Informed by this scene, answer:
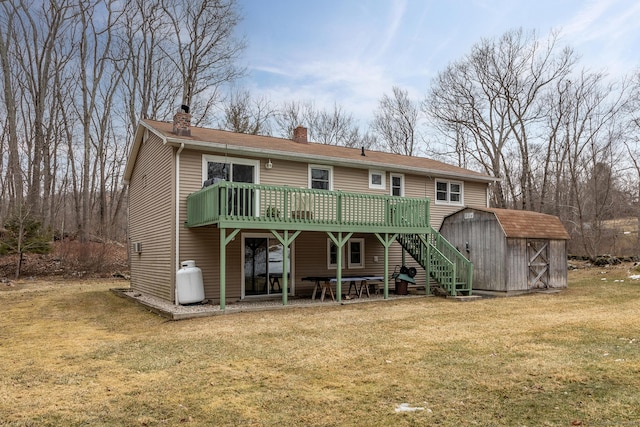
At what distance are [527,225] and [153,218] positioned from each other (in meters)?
12.1

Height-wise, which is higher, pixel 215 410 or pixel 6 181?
pixel 6 181

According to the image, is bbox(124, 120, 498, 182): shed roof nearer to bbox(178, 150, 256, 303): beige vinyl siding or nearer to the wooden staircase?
bbox(178, 150, 256, 303): beige vinyl siding

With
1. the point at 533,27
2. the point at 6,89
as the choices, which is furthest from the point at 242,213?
the point at 533,27

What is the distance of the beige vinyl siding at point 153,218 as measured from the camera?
12.4m

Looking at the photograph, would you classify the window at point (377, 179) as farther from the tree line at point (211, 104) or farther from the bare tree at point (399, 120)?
the bare tree at point (399, 120)

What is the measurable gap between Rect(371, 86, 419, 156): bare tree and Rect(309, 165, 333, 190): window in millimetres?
20193

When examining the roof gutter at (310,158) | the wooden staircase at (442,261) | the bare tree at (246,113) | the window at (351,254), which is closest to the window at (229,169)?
the roof gutter at (310,158)

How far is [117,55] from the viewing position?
2923 centimetres

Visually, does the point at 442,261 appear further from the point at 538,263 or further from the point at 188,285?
the point at 188,285

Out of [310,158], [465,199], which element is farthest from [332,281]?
[465,199]

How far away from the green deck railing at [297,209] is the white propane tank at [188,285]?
123 cm

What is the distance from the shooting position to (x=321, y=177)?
14.5 meters

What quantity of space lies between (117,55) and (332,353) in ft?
94.6

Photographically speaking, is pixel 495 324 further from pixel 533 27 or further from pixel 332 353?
pixel 533 27
